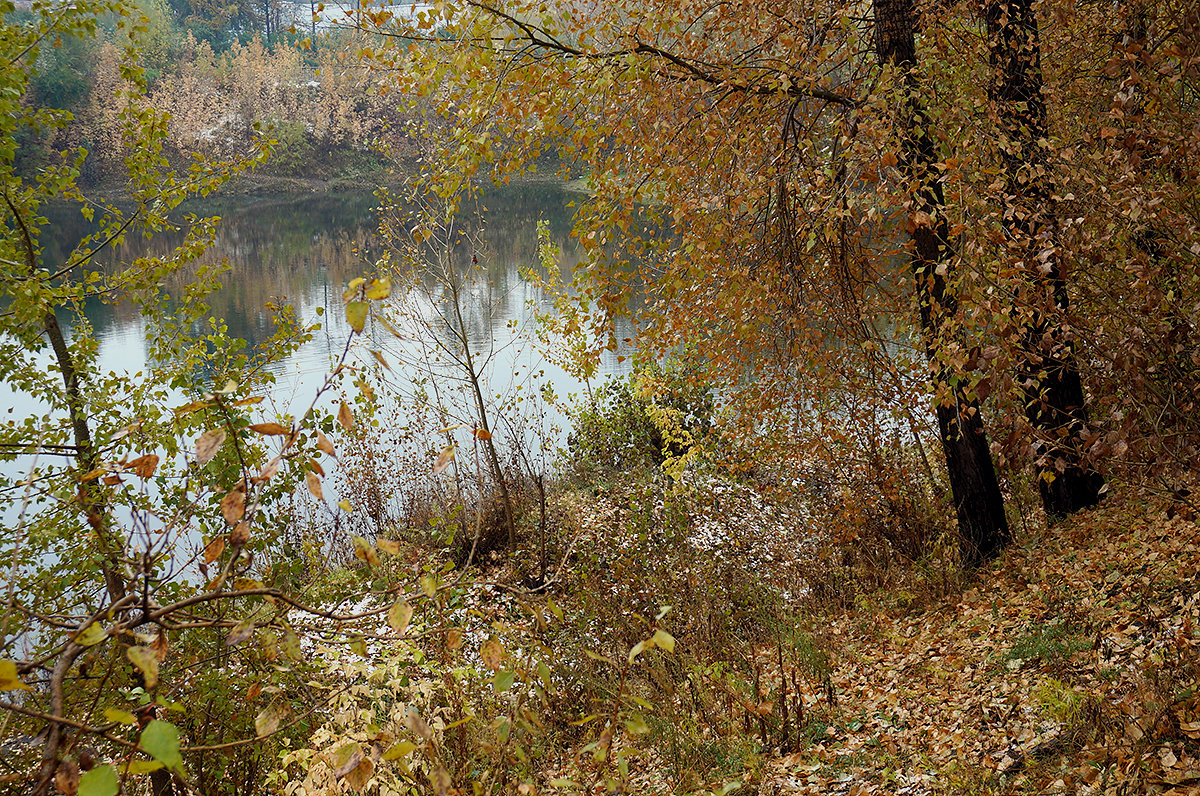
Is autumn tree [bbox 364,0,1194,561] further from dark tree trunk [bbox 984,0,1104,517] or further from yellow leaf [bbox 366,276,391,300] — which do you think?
yellow leaf [bbox 366,276,391,300]

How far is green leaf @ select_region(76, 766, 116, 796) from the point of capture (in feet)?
3.57

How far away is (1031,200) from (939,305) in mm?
780

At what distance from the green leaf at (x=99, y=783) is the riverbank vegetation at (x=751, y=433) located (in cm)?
15

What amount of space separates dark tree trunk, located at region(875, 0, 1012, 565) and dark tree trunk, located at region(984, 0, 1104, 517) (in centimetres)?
37

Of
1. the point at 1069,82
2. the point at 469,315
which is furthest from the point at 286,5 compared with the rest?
the point at 1069,82

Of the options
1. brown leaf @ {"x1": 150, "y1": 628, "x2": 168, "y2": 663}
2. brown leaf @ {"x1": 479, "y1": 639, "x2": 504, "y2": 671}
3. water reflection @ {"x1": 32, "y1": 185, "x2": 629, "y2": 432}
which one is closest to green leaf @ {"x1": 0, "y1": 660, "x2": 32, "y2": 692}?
brown leaf @ {"x1": 150, "y1": 628, "x2": 168, "y2": 663}

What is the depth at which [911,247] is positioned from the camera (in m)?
5.12

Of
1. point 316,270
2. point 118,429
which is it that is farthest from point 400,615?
point 316,270

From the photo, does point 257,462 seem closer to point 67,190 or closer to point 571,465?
point 67,190

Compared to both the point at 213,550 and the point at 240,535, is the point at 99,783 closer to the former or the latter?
the point at 240,535

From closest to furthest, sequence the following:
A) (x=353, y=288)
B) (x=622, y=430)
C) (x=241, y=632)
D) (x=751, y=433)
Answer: (x=241, y=632) < (x=353, y=288) < (x=751, y=433) < (x=622, y=430)

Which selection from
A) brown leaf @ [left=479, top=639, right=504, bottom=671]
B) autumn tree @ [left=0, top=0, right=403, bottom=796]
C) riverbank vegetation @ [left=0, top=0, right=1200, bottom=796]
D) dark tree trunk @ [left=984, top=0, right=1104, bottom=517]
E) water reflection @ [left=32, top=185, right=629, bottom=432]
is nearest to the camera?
brown leaf @ [left=479, top=639, right=504, bottom=671]

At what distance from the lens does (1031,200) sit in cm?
446

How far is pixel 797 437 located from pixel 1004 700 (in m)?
2.91
